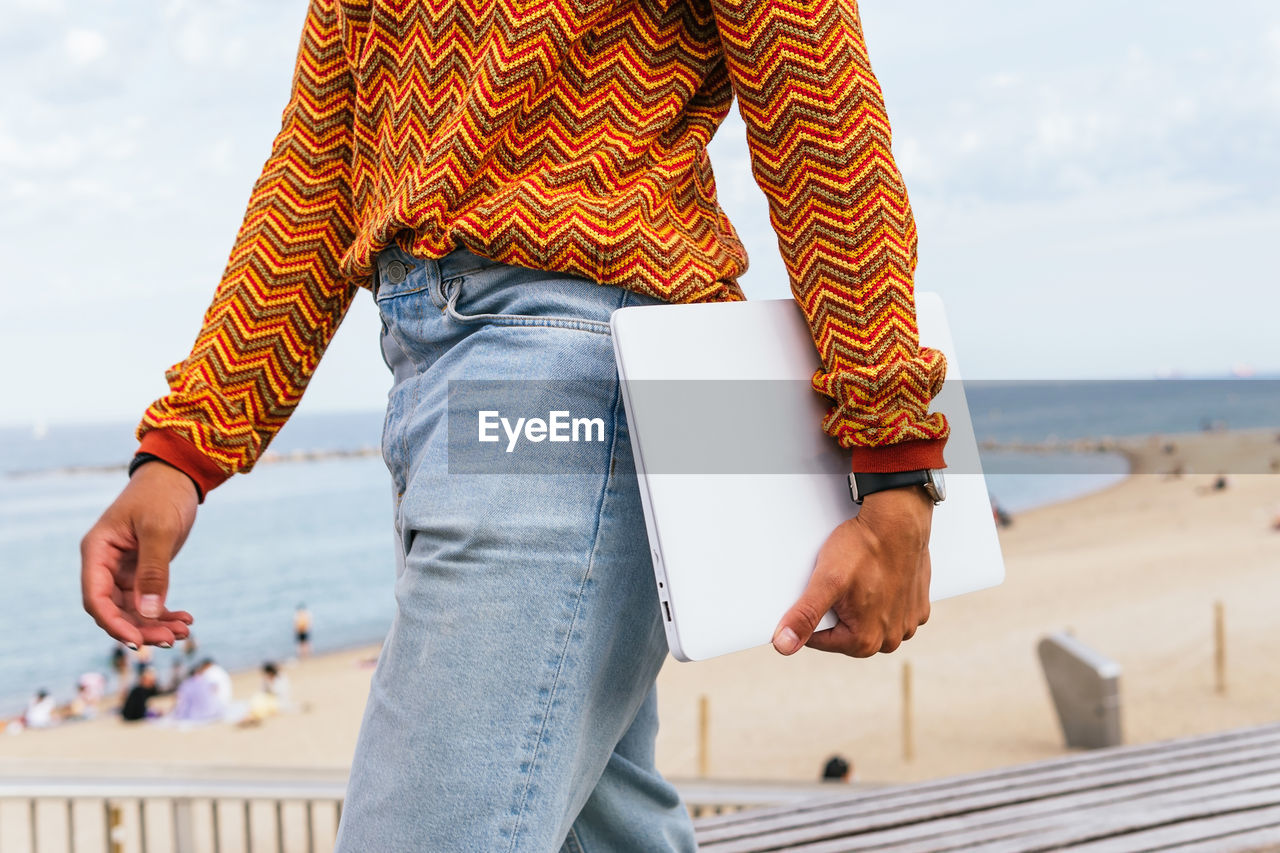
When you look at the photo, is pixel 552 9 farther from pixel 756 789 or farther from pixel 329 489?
pixel 329 489

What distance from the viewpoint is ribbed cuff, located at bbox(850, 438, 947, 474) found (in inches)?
37.7

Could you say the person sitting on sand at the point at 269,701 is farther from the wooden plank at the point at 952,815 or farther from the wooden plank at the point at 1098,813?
the wooden plank at the point at 1098,813

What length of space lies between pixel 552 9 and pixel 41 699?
824 inches

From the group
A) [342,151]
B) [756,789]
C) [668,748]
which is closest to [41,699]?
[668,748]

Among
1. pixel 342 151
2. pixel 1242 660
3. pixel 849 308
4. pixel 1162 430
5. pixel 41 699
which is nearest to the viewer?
pixel 849 308

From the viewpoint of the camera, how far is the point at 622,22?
1009 millimetres

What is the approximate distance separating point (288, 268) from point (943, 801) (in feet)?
5.69

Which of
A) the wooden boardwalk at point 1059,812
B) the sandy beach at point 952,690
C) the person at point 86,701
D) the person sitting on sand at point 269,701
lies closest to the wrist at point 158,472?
the wooden boardwalk at point 1059,812

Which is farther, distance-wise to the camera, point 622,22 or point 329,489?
point 329,489

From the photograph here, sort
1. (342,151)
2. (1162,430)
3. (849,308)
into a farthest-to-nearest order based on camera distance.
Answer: (1162,430)
(342,151)
(849,308)

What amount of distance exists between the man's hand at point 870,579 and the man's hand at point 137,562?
0.66 meters

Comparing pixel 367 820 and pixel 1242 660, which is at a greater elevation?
pixel 367 820

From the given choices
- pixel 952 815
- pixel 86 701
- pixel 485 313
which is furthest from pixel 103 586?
pixel 86 701

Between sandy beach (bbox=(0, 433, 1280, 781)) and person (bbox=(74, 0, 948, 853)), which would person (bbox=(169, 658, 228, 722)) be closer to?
sandy beach (bbox=(0, 433, 1280, 781))
